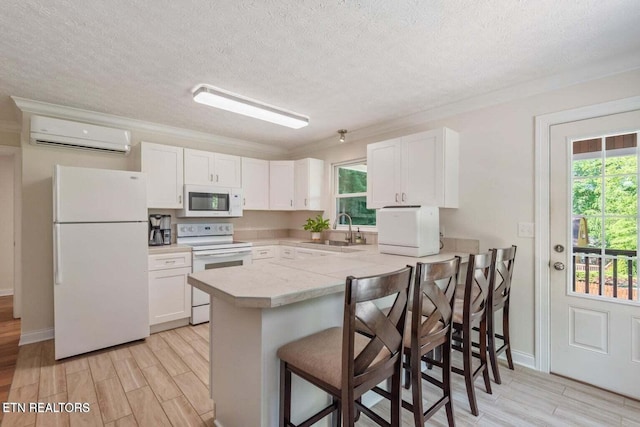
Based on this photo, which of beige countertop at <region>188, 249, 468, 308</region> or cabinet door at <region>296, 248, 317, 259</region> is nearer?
beige countertop at <region>188, 249, 468, 308</region>

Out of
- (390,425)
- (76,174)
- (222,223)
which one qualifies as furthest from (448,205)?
(76,174)

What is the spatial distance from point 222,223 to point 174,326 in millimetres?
1484

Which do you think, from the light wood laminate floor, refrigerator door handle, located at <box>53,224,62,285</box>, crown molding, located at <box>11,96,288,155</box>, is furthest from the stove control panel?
the light wood laminate floor

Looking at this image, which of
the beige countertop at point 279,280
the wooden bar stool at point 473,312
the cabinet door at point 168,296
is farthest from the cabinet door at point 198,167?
the wooden bar stool at point 473,312

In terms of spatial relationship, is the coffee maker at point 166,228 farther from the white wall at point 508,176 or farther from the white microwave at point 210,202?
the white wall at point 508,176

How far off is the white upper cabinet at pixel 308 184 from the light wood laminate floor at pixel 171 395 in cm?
242

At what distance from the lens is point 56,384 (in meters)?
2.29

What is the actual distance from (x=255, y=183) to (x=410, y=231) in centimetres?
257

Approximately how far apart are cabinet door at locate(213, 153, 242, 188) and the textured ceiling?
1145 mm

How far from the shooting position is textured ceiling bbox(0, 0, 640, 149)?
1628 millimetres

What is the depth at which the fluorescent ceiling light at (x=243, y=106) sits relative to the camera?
259cm

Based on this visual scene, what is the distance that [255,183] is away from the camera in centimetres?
449

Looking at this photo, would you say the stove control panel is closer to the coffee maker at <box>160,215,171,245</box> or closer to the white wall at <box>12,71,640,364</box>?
the coffee maker at <box>160,215,171,245</box>

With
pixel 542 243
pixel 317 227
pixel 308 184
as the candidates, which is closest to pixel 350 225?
pixel 317 227
